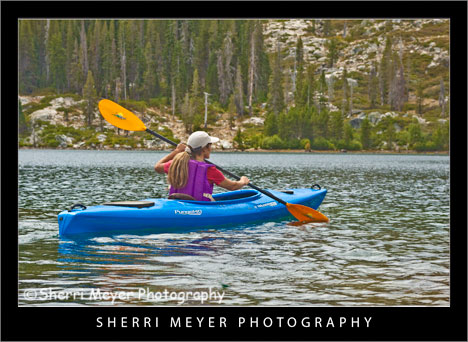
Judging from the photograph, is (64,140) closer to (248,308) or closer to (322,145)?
(322,145)

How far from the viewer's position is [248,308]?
18.2 feet

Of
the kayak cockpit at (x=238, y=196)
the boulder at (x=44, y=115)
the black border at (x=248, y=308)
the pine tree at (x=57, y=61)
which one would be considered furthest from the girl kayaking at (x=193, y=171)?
the pine tree at (x=57, y=61)

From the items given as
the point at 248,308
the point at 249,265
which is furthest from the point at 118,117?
the point at 248,308

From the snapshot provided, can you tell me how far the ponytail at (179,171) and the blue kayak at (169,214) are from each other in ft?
1.21

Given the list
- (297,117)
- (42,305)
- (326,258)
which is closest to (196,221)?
(326,258)

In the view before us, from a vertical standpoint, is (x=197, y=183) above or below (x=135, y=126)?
below

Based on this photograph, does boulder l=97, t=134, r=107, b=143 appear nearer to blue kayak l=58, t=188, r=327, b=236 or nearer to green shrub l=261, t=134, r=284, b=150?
green shrub l=261, t=134, r=284, b=150

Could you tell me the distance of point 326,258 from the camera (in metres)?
9.49

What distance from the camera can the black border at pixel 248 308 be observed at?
17.3ft

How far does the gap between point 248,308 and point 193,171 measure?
591 cm

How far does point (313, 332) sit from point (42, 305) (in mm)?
3106

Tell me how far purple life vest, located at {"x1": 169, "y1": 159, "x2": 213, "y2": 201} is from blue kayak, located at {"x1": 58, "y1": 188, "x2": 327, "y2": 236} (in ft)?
0.59
